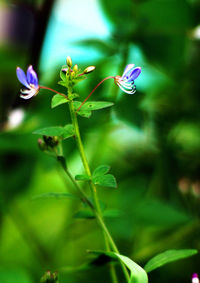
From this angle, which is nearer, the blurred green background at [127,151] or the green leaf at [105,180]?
the green leaf at [105,180]

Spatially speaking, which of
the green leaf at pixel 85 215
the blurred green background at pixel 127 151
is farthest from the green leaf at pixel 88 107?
the blurred green background at pixel 127 151

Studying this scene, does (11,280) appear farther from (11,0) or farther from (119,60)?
(11,0)

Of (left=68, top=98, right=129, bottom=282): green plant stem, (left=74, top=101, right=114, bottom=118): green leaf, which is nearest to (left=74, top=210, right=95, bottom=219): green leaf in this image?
(left=68, top=98, right=129, bottom=282): green plant stem

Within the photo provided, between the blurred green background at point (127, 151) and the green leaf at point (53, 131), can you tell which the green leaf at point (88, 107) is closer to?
the green leaf at point (53, 131)

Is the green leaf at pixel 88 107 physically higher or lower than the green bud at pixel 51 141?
higher

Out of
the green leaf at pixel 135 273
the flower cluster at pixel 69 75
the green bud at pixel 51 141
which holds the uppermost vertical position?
the flower cluster at pixel 69 75

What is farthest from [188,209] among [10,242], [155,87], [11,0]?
[11,0]

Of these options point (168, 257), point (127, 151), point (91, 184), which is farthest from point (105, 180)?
point (127, 151)
